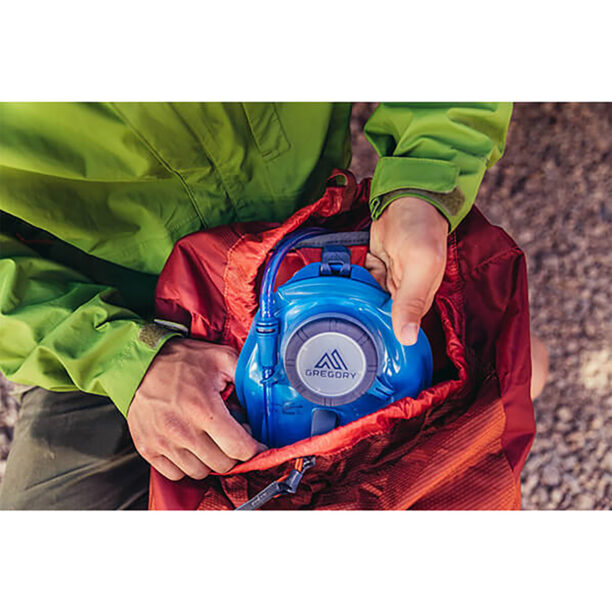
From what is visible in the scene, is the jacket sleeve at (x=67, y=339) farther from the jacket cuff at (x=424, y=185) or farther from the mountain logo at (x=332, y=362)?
the jacket cuff at (x=424, y=185)

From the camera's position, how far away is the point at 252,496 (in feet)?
2.84

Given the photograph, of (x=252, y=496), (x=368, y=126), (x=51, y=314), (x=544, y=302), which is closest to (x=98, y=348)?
(x=51, y=314)

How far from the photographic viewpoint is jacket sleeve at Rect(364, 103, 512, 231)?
788 mm

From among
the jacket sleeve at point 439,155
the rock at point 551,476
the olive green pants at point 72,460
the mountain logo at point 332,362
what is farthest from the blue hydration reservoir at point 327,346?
the rock at point 551,476

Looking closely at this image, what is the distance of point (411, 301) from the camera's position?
72 cm

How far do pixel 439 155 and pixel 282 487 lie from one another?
0.54 metres

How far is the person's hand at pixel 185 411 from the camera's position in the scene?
85 cm

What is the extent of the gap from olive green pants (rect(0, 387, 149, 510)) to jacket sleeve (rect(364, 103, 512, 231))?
693 millimetres

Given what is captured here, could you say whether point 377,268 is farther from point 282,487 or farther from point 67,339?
point 67,339

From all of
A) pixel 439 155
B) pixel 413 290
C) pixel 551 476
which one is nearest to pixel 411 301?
pixel 413 290

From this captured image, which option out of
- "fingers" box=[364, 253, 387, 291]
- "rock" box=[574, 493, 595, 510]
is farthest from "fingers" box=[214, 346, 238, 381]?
"rock" box=[574, 493, 595, 510]

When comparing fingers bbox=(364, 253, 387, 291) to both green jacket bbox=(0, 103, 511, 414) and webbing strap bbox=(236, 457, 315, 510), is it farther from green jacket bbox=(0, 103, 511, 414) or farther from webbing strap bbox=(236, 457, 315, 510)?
webbing strap bbox=(236, 457, 315, 510)

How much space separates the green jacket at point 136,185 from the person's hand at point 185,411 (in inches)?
1.2

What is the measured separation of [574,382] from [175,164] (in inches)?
49.4
